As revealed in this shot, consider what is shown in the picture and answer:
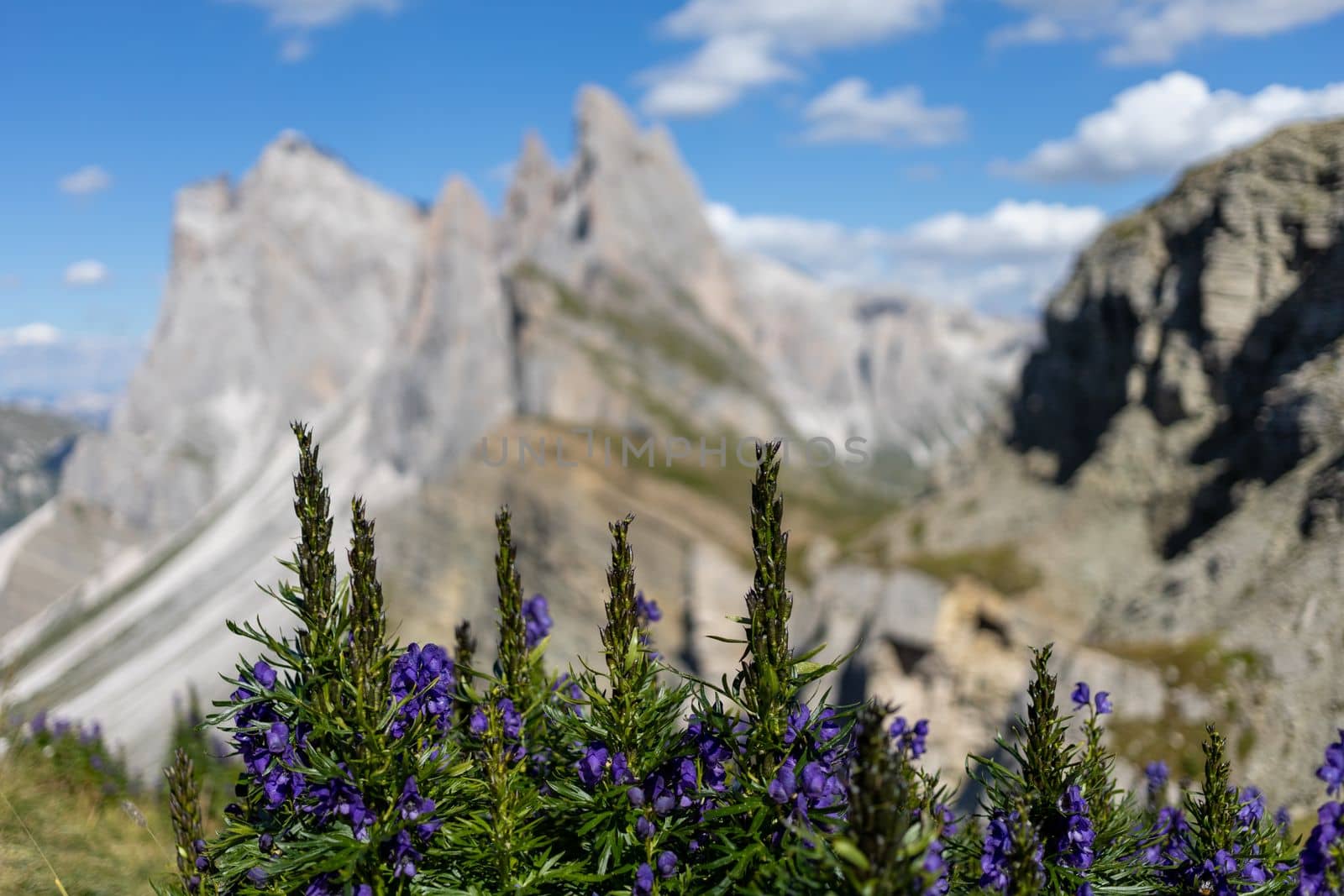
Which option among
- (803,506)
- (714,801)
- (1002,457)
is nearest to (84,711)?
(803,506)

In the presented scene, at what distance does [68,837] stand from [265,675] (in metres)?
7.09

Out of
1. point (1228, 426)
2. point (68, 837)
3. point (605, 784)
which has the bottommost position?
point (68, 837)

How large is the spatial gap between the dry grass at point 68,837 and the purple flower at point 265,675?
2289mm

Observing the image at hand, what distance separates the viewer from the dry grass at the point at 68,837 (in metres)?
9.17

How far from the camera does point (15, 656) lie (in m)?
12.7

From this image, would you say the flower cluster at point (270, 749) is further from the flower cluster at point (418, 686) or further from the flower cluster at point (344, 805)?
the flower cluster at point (418, 686)

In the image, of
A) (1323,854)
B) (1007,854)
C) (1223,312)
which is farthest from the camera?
(1223,312)

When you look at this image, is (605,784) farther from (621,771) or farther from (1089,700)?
(1089,700)

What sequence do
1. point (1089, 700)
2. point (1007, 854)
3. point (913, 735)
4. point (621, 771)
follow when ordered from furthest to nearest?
point (913, 735) → point (1089, 700) → point (621, 771) → point (1007, 854)

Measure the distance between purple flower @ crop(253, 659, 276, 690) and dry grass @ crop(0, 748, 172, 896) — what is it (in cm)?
229

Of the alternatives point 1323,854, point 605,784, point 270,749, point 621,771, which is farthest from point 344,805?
point 1323,854

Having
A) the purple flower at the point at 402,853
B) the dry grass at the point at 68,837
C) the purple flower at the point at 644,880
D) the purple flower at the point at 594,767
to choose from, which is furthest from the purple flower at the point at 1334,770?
the dry grass at the point at 68,837

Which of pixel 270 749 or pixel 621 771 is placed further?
pixel 621 771

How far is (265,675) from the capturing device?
6.86m
